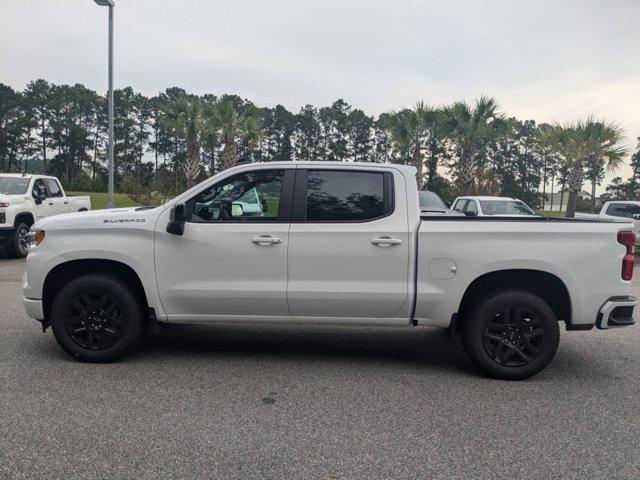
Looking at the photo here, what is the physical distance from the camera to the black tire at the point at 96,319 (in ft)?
15.7

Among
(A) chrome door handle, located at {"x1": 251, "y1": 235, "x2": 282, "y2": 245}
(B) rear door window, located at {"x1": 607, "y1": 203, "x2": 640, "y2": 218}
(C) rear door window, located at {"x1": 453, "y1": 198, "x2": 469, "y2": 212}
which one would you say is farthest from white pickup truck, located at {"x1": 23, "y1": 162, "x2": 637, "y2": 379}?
(C) rear door window, located at {"x1": 453, "y1": 198, "x2": 469, "y2": 212}

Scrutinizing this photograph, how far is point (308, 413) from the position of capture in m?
3.87

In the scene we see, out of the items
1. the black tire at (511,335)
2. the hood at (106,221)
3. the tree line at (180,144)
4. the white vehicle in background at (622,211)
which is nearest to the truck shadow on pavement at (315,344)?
the black tire at (511,335)

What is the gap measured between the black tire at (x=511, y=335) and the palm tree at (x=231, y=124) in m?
28.4

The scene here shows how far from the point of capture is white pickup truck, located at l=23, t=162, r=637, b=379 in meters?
4.59

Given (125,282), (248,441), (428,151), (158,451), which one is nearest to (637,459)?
(248,441)

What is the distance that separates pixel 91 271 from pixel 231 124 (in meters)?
29.0

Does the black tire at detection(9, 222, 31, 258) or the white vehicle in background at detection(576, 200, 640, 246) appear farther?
the white vehicle in background at detection(576, 200, 640, 246)

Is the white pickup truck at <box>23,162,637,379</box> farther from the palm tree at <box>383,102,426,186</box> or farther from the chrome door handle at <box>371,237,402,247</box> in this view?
the palm tree at <box>383,102,426,186</box>

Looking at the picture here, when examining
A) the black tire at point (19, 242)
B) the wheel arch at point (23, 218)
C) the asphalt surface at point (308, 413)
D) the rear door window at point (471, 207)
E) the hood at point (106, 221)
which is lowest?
the asphalt surface at point (308, 413)

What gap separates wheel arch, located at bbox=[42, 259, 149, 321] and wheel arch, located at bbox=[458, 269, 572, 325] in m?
2.99

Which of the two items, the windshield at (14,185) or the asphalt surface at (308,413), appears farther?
the windshield at (14,185)

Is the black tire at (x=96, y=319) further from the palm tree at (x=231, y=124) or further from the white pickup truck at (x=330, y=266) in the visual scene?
the palm tree at (x=231, y=124)

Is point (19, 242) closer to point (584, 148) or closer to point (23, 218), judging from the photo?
point (23, 218)
